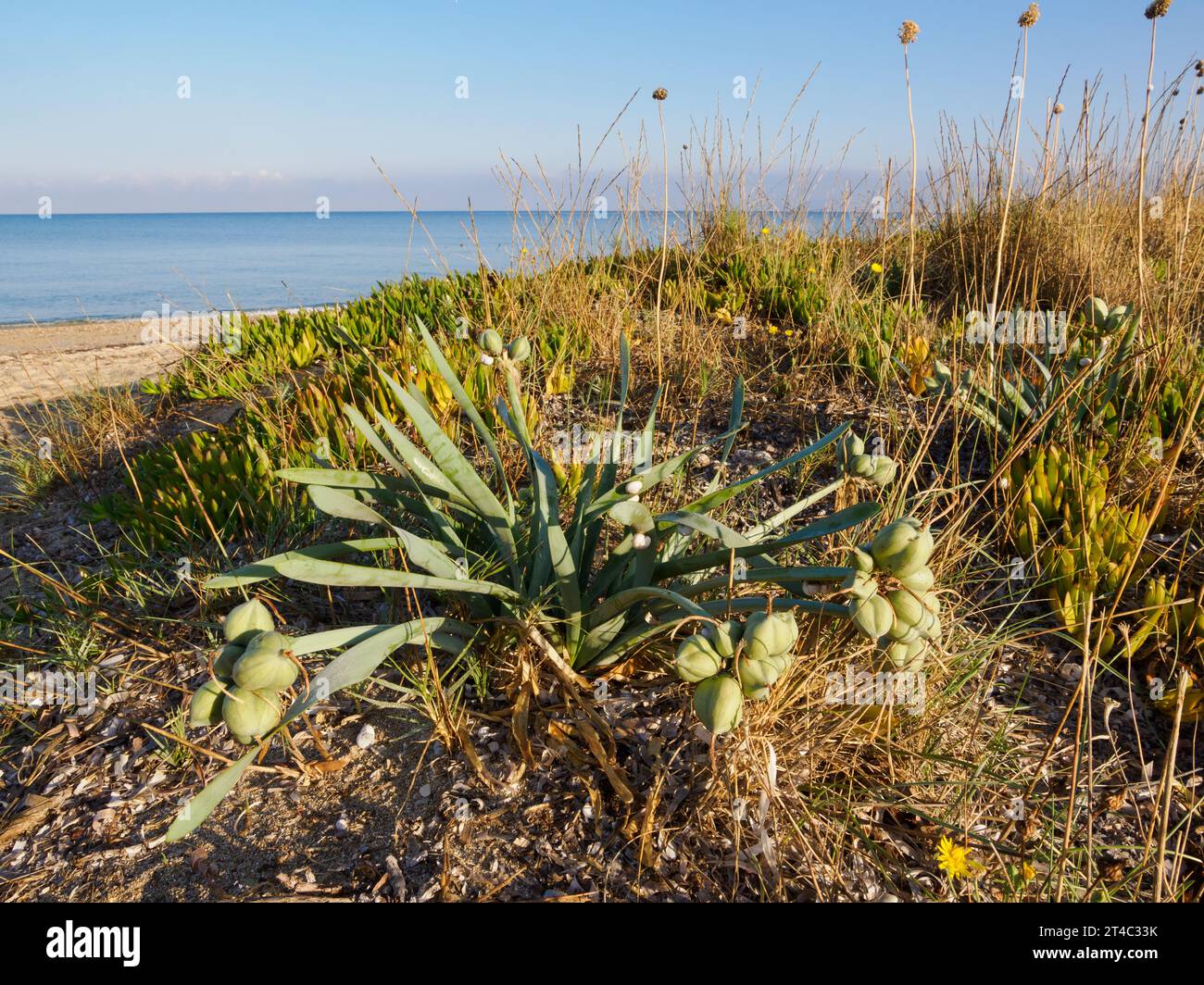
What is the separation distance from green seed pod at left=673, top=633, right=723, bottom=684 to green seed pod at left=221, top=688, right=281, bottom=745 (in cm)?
62

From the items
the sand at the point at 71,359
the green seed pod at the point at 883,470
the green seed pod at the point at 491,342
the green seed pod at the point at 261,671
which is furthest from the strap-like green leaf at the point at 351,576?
the sand at the point at 71,359

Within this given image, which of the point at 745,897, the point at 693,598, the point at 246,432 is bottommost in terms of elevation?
the point at 745,897

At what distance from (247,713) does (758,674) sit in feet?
2.48

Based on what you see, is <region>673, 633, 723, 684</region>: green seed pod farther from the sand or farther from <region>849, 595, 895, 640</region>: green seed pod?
the sand

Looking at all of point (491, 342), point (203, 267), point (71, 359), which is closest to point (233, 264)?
point (203, 267)

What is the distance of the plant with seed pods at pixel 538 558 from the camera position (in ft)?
4.90

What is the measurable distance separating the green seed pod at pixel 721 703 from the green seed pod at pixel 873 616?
0.23 m

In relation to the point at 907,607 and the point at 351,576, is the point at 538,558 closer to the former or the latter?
the point at 351,576

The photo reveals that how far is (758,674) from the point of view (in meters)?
1.13

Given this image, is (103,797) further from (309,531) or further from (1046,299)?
(1046,299)

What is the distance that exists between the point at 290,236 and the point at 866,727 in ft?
190

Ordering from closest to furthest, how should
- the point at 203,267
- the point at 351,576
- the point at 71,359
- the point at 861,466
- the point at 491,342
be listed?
the point at 351,576 → the point at 861,466 → the point at 491,342 → the point at 71,359 → the point at 203,267

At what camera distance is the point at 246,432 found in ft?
10.4
